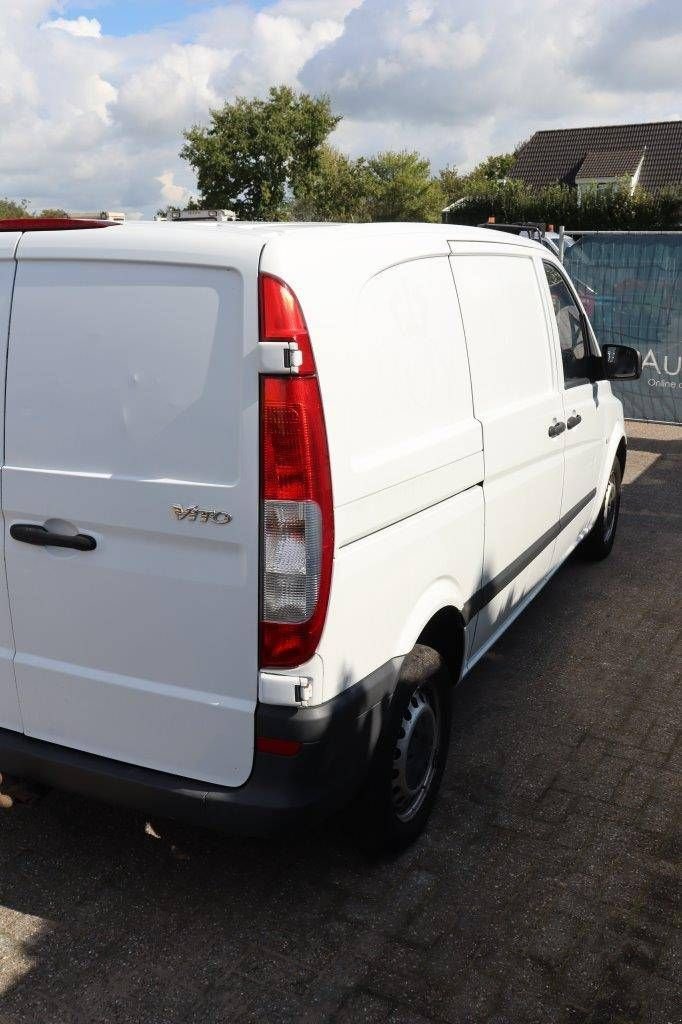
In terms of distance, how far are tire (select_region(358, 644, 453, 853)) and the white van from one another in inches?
0.6

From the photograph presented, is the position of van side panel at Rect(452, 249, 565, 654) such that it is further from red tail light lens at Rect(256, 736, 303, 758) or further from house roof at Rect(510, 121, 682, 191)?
house roof at Rect(510, 121, 682, 191)

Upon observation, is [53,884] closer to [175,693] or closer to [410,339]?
[175,693]

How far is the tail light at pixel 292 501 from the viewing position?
2.48m

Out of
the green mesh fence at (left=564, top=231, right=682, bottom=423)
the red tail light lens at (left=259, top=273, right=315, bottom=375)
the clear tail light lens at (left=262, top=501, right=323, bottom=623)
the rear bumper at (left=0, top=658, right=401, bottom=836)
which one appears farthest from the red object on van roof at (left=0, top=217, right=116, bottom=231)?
the green mesh fence at (left=564, top=231, right=682, bottom=423)

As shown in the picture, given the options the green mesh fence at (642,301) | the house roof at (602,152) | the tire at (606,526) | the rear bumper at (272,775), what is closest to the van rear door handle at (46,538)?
the rear bumper at (272,775)

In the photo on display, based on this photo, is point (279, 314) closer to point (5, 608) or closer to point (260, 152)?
point (5, 608)

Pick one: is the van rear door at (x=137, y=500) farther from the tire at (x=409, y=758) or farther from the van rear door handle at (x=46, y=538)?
the tire at (x=409, y=758)

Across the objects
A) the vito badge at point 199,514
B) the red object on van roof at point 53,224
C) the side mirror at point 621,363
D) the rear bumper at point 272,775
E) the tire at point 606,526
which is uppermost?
the red object on van roof at point 53,224

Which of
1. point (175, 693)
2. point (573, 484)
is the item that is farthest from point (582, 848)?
point (573, 484)

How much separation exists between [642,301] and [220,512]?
9.40 meters

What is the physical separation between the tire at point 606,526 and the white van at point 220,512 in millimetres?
3336

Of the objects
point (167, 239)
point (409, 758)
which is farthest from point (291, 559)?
point (409, 758)

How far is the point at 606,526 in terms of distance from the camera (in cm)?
651

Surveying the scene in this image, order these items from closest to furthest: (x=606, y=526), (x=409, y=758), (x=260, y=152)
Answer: (x=409, y=758) → (x=606, y=526) → (x=260, y=152)
